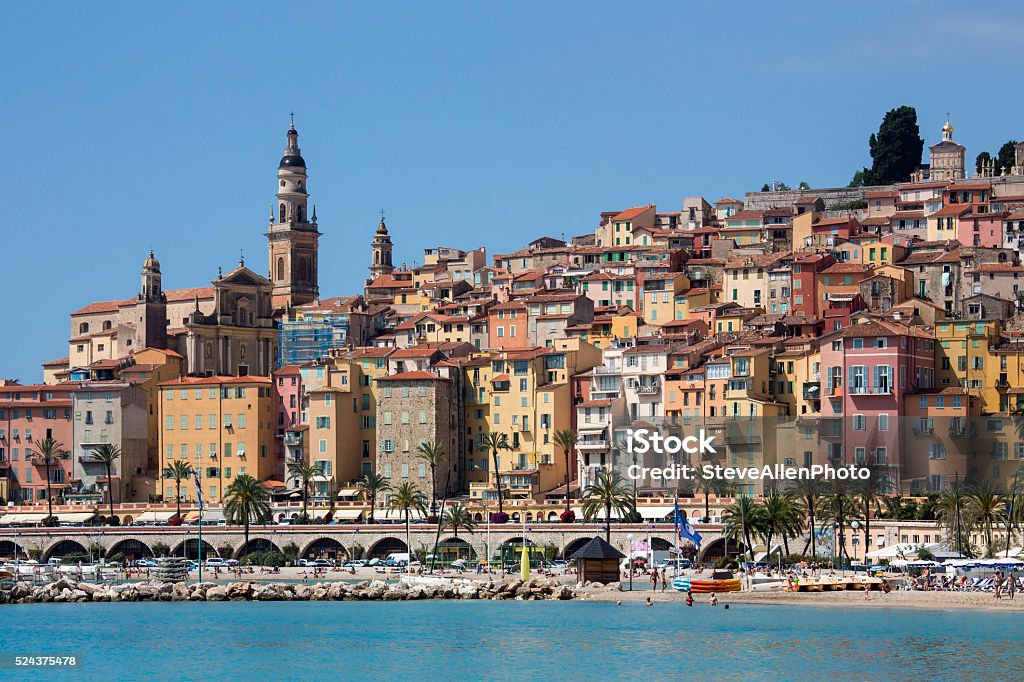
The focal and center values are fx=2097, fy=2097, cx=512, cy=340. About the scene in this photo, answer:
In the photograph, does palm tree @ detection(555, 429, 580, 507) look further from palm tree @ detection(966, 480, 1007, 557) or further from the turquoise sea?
palm tree @ detection(966, 480, 1007, 557)

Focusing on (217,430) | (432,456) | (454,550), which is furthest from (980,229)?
(217,430)

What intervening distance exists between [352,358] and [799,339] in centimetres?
2787

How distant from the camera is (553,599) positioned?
91188 mm

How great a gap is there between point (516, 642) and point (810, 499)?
890 inches

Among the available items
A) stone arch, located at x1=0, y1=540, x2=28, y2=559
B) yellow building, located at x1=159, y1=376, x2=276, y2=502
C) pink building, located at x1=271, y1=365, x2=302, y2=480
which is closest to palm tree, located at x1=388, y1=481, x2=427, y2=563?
yellow building, located at x1=159, y1=376, x2=276, y2=502

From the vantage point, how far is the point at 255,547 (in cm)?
11144

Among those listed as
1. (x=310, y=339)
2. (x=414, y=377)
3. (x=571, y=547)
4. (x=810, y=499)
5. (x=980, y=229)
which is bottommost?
(x=571, y=547)

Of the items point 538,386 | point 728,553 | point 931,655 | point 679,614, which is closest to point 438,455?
point 538,386

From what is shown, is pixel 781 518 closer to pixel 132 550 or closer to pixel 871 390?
pixel 871 390

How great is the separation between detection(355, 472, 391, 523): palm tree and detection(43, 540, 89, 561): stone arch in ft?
52.4

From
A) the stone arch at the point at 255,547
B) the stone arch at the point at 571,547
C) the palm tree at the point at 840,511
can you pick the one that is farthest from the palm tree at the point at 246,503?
the palm tree at the point at 840,511

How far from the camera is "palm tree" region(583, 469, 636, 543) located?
102125 millimetres

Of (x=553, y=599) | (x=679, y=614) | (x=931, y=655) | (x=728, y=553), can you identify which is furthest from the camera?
(x=728, y=553)

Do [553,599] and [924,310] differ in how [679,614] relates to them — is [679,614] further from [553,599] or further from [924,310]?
[924,310]
